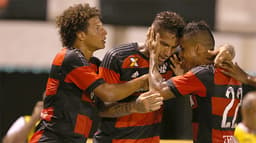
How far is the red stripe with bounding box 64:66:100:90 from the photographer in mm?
4777

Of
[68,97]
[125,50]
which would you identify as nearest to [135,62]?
[125,50]

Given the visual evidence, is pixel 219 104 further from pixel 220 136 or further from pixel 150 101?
pixel 150 101

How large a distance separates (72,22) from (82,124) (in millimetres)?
709

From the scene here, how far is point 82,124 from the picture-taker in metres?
4.88

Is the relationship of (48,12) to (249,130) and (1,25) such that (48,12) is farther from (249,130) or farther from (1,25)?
(249,130)

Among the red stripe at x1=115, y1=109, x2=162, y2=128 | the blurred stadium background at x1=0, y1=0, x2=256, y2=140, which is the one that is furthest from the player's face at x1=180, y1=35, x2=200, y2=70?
the blurred stadium background at x1=0, y1=0, x2=256, y2=140

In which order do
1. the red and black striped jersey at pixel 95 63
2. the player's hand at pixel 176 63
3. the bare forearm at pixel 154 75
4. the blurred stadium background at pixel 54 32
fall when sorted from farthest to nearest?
the blurred stadium background at pixel 54 32
the red and black striped jersey at pixel 95 63
the player's hand at pixel 176 63
the bare forearm at pixel 154 75

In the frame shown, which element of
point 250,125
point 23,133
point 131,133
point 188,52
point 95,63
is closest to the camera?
point 188,52

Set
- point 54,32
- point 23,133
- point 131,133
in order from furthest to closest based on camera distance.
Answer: point 54,32, point 23,133, point 131,133

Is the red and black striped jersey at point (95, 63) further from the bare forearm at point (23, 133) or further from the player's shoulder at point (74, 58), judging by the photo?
the bare forearm at point (23, 133)

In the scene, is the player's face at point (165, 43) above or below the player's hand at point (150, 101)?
above

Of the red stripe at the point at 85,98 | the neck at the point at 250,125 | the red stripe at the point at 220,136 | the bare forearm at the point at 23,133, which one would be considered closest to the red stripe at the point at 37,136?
the red stripe at the point at 85,98

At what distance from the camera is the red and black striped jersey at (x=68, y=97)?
479 cm

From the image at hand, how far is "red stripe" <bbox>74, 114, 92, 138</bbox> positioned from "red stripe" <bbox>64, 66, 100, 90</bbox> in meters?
0.21
